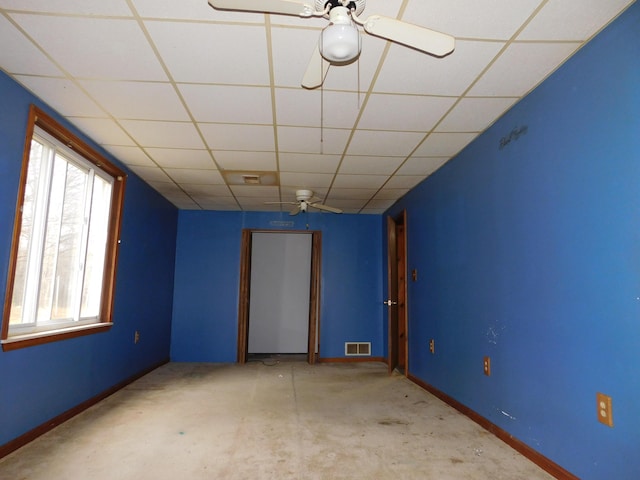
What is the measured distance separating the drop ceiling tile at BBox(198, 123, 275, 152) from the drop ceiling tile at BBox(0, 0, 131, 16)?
1.19 metres

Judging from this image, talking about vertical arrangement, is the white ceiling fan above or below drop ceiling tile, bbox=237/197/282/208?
below

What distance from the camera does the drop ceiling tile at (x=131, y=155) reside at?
354 centimetres

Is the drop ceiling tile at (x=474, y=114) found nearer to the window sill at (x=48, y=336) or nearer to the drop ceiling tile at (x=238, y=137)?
the drop ceiling tile at (x=238, y=137)

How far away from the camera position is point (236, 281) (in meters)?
5.92

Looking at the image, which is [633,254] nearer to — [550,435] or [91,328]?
[550,435]

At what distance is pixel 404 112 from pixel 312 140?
0.88 meters

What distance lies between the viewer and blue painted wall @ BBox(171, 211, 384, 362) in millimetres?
5789

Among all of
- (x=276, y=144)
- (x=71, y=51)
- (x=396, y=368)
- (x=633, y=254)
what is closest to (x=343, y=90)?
(x=276, y=144)

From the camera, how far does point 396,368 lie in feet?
17.6

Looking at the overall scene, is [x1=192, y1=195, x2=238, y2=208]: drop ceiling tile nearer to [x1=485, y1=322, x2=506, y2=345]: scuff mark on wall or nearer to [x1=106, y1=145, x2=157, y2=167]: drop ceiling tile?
[x1=106, y1=145, x2=157, y2=167]: drop ceiling tile

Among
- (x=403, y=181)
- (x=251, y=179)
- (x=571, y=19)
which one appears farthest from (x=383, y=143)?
(x=251, y=179)

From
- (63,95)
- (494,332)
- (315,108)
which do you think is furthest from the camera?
(494,332)

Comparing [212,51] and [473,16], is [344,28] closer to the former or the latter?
[473,16]

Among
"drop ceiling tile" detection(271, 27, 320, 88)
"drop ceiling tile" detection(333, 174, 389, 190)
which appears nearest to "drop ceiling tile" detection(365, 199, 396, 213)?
"drop ceiling tile" detection(333, 174, 389, 190)
